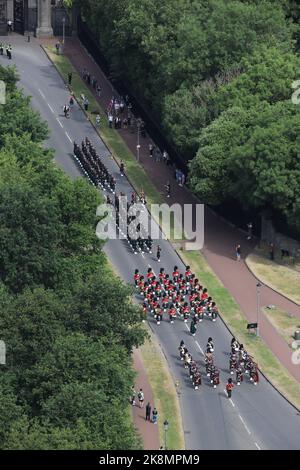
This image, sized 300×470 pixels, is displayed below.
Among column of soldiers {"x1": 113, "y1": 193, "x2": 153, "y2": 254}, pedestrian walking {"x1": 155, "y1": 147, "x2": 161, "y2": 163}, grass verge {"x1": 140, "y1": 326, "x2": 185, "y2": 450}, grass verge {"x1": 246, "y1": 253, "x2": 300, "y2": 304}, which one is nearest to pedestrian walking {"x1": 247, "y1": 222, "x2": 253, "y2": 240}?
grass verge {"x1": 246, "y1": 253, "x2": 300, "y2": 304}

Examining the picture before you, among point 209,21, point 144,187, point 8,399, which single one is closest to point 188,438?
point 8,399

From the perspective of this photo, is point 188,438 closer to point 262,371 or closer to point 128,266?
point 262,371

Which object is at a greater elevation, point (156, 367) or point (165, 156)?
point (165, 156)

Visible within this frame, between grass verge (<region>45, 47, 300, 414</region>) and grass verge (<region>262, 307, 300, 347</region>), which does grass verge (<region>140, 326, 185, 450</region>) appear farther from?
grass verge (<region>262, 307, 300, 347</region>)

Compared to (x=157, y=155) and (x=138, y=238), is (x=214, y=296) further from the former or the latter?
(x=157, y=155)

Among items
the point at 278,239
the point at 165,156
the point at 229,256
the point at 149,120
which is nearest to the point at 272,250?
the point at 278,239

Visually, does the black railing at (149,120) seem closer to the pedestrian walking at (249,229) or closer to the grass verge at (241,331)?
the pedestrian walking at (249,229)

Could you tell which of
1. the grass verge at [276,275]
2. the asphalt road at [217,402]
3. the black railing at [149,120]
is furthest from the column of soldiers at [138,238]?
the black railing at [149,120]
